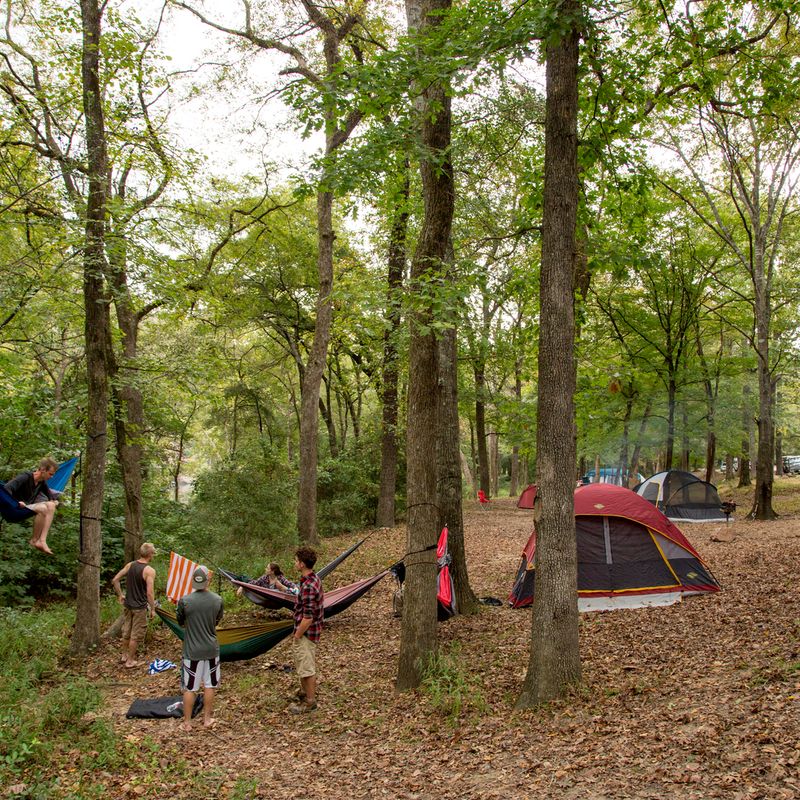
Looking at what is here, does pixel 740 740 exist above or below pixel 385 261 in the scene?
below

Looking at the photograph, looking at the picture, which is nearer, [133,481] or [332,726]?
[332,726]

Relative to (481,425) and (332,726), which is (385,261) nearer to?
(481,425)

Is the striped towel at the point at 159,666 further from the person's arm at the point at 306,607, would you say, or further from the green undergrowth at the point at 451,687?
the green undergrowth at the point at 451,687

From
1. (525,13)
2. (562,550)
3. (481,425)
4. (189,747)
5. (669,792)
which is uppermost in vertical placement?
(525,13)

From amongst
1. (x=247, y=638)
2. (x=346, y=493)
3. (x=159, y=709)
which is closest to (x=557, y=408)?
(x=247, y=638)

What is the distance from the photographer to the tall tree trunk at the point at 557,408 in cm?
481

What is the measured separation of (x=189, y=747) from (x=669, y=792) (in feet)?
11.7

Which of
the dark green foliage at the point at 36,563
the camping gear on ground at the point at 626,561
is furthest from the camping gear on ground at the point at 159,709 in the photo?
the dark green foliage at the point at 36,563

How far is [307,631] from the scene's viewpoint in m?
5.69

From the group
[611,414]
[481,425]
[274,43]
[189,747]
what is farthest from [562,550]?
[611,414]

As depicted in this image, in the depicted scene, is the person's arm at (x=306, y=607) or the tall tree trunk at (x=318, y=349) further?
the tall tree trunk at (x=318, y=349)

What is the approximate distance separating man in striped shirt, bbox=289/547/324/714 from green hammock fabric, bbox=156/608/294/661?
25.4 inches

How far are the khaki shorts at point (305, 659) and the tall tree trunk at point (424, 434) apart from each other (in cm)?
80

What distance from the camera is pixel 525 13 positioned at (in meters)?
4.78
